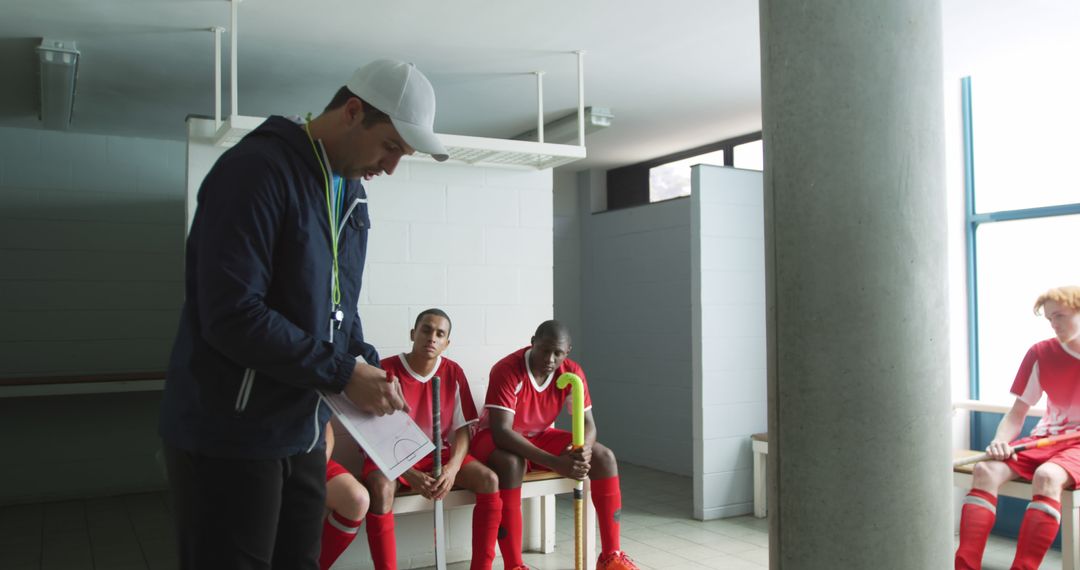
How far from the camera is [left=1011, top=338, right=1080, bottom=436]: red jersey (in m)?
3.90

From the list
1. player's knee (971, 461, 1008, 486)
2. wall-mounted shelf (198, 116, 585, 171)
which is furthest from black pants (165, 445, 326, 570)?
player's knee (971, 461, 1008, 486)

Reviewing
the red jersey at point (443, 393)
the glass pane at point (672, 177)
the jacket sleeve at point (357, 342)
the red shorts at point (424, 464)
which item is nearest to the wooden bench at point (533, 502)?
the red shorts at point (424, 464)

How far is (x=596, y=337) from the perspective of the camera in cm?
719

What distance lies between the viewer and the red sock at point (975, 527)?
365cm

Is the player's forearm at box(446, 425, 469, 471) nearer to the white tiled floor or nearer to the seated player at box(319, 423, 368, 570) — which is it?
the seated player at box(319, 423, 368, 570)

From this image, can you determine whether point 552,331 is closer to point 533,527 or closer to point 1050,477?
point 533,527

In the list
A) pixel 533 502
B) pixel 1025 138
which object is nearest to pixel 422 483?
pixel 533 502

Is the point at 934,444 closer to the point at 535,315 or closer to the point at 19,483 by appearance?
the point at 535,315

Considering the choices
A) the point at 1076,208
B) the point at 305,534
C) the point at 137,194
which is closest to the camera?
the point at 305,534

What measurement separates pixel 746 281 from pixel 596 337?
7.39 feet

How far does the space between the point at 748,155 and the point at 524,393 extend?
2.91 m

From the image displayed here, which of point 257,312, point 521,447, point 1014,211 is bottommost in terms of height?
point 521,447

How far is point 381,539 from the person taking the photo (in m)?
3.47

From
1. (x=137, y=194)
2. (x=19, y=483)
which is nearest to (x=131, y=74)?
(x=137, y=194)
